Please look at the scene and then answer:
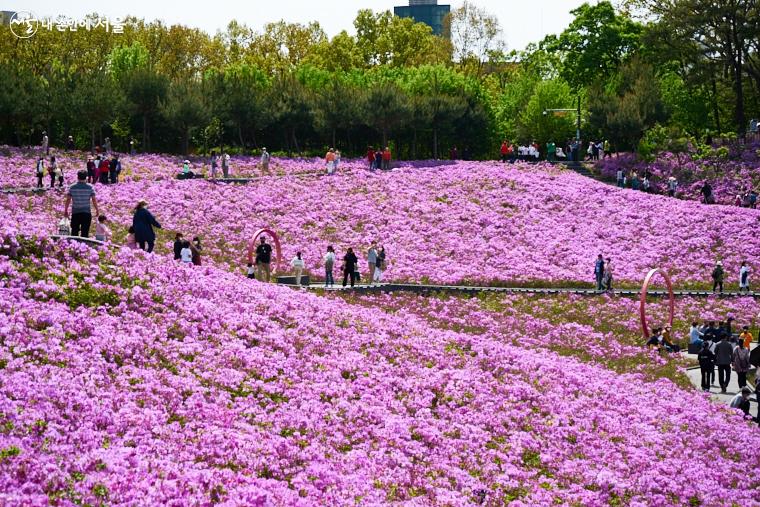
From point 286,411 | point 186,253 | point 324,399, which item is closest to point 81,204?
point 186,253

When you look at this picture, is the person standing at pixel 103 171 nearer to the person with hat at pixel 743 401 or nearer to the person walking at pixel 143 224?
the person walking at pixel 143 224

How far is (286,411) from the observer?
74.0 feet

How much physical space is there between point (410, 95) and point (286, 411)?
2682 inches

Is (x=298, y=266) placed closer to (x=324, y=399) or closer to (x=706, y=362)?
(x=706, y=362)

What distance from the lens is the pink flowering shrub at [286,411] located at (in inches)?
729

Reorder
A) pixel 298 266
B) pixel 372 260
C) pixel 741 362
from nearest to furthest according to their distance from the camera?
1. pixel 741 362
2. pixel 298 266
3. pixel 372 260

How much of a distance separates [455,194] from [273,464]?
147 feet

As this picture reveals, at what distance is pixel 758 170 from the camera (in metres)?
70.6

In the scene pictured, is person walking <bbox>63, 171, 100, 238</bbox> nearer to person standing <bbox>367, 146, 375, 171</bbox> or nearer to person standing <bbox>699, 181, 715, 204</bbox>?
person standing <bbox>367, 146, 375, 171</bbox>

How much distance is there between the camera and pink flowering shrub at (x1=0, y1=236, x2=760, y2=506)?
18516 millimetres

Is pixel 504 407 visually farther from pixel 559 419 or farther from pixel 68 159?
pixel 68 159

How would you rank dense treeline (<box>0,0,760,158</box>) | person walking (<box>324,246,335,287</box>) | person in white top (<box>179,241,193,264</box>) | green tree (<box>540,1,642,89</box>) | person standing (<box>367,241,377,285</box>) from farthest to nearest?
green tree (<box>540,1,642,89</box>)
dense treeline (<box>0,0,760,158</box>)
person standing (<box>367,241,377,285</box>)
person walking (<box>324,246,335,287</box>)
person in white top (<box>179,241,193,264</box>)

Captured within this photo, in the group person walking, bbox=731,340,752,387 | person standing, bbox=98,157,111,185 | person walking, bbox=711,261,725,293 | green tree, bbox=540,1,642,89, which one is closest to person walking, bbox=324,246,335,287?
person walking, bbox=731,340,752,387

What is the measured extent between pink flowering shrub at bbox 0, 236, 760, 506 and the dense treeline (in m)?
49.2
